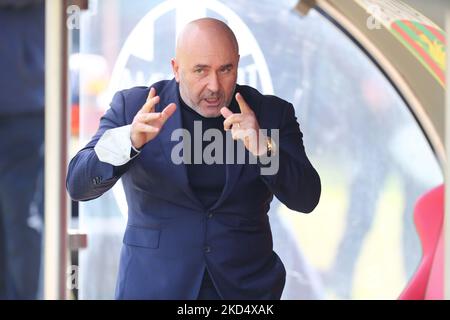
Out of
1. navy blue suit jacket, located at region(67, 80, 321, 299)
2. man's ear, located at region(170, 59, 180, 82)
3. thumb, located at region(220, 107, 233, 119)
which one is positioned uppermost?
man's ear, located at region(170, 59, 180, 82)

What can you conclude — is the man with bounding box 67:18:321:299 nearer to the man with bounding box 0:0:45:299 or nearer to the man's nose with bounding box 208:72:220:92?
the man's nose with bounding box 208:72:220:92

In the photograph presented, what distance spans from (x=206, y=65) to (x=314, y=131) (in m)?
0.36

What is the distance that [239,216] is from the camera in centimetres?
216

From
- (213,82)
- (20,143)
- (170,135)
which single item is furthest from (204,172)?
(20,143)

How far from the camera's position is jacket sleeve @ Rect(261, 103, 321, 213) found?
84.6 inches

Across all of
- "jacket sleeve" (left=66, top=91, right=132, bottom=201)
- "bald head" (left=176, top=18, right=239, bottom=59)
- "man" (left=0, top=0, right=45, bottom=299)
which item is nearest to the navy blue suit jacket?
"jacket sleeve" (left=66, top=91, right=132, bottom=201)

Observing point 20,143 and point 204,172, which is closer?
point 204,172

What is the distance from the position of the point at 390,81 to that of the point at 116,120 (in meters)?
0.80

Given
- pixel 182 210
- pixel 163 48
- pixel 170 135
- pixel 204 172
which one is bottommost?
pixel 182 210

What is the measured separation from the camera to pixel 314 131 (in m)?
2.23

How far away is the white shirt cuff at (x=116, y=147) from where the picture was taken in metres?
2.06

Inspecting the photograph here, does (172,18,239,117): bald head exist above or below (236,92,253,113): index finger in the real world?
above

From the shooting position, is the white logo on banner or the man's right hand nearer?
the man's right hand

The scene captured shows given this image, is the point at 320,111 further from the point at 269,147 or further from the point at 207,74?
the point at 207,74
